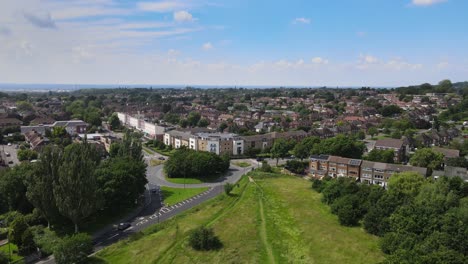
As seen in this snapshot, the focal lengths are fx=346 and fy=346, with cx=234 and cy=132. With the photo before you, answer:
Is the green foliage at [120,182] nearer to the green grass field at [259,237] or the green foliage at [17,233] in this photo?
the green grass field at [259,237]

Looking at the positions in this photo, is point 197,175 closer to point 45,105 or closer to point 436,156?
point 436,156

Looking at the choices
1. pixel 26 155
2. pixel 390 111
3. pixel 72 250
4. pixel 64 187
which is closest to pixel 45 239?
pixel 64 187

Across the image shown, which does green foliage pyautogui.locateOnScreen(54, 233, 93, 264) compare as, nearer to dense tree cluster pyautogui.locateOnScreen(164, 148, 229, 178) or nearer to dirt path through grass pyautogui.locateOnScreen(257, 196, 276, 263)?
dirt path through grass pyautogui.locateOnScreen(257, 196, 276, 263)

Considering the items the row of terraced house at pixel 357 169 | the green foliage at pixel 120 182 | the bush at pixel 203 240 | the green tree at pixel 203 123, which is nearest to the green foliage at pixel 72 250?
the green foliage at pixel 120 182

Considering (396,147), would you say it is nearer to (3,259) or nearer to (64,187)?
(64,187)

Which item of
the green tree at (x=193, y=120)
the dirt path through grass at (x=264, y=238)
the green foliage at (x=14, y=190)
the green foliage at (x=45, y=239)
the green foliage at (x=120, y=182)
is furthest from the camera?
the green tree at (x=193, y=120)
